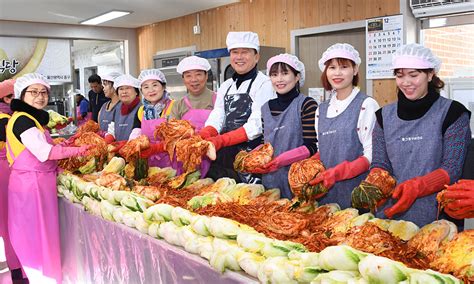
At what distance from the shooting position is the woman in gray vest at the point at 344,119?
2.51 m

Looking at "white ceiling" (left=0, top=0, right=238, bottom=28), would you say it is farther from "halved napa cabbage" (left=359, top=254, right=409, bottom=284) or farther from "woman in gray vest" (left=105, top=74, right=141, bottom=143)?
"halved napa cabbage" (left=359, top=254, right=409, bottom=284)

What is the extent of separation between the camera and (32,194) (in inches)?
142

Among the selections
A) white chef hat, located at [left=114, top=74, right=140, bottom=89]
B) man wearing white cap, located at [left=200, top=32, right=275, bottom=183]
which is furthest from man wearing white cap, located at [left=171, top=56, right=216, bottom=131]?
white chef hat, located at [left=114, top=74, right=140, bottom=89]

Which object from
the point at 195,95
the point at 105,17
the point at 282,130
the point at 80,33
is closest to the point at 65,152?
the point at 195,95

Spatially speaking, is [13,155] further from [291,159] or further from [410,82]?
[410,82]

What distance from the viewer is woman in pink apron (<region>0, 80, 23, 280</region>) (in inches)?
169

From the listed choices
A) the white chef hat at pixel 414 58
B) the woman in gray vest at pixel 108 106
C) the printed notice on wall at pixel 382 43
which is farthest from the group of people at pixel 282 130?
the printed notice on wall at pixel 382 43

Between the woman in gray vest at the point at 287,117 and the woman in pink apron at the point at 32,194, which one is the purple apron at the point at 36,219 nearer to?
the woman in pink apron at the point at 32,194

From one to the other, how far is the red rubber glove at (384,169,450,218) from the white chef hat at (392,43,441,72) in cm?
50

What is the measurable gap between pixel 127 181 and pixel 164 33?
640 centimetres

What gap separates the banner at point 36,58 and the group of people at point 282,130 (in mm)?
4397

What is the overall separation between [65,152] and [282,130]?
5.31ft

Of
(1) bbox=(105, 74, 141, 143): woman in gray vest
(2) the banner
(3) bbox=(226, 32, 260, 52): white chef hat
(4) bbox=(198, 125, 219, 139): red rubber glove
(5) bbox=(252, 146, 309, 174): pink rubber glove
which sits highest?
(2) the banner

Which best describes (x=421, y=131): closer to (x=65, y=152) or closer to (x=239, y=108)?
(x=239, y=108)
